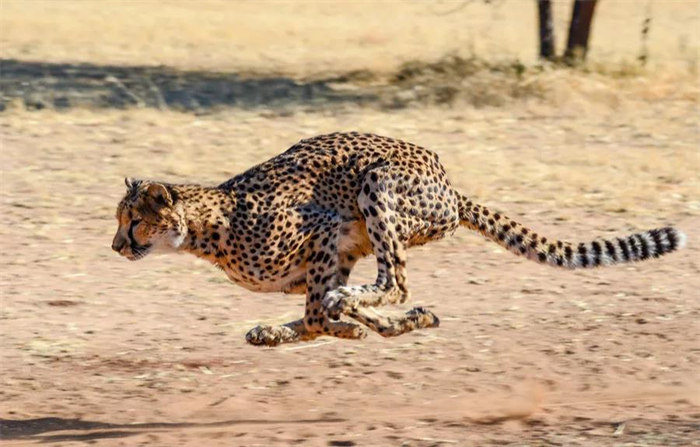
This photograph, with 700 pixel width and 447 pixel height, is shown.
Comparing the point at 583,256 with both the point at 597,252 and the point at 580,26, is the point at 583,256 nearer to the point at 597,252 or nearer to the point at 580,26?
the point at 597,252

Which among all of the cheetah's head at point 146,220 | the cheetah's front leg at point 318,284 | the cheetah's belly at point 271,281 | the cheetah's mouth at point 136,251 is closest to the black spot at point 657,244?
the cheetah's front leg at point 318,284

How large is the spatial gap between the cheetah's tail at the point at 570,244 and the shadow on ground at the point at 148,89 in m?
7.65

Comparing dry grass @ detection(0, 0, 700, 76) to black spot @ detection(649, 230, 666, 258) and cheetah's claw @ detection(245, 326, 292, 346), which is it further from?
cheetah's claw @ detection(245, 326, 292, 346)

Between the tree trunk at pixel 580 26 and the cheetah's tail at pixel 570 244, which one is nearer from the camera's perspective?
the cheetah's tail at pixel 570 244

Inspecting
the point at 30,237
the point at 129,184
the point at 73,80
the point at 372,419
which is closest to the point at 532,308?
Result: the point at 372,419

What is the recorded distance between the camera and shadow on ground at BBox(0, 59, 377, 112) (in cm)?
1406

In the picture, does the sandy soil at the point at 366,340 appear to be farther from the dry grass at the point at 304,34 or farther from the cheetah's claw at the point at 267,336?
the dry grass at the point at 304,34

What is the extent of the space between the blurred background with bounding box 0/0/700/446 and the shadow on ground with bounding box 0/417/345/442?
2 cm

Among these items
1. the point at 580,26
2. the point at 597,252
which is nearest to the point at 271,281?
the point at 597,252

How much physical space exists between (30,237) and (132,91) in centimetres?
576

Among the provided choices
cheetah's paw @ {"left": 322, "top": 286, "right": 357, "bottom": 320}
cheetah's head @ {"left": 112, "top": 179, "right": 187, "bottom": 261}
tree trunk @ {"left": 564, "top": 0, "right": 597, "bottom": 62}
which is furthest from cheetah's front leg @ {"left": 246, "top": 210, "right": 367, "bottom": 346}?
tree trunk @ {"left": 564, "top": 0, "right": 597, "bottom": 62}

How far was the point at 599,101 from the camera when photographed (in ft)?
47.0

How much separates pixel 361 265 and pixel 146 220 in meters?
2.96

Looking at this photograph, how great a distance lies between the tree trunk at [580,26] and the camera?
641 inches
